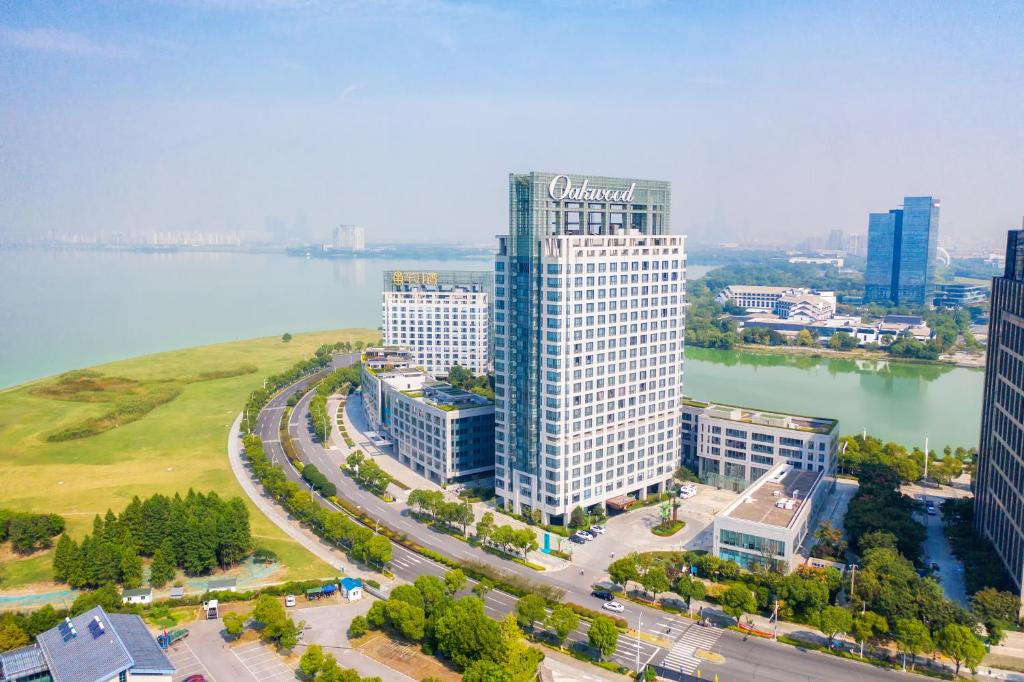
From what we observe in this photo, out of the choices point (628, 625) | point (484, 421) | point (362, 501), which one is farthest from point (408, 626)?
point (484, 421)

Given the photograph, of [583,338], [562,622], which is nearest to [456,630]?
[562,622]

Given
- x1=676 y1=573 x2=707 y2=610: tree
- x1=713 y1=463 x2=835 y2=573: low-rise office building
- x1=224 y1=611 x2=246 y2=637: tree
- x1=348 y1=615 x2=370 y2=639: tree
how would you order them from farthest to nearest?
x1=713 y1=463 x2=835 y2=573: low-rise office building, x1=676 y1=573 x2=707 y2=610: tree, x1=348 y1=615 x2=370 y2=639: tree, x1=224 y1=611 x2=246 y2=637: tree

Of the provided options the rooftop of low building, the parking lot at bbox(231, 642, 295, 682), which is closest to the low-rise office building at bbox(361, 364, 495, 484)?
the rooftop of low building

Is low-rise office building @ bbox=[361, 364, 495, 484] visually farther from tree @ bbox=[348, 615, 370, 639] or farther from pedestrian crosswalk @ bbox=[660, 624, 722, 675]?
pedestrian crosswalk @ bbox=[660, 624, 722, 675]

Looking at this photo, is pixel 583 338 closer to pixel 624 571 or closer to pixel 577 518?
pixel 577 518

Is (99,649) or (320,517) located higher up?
(99,649)
